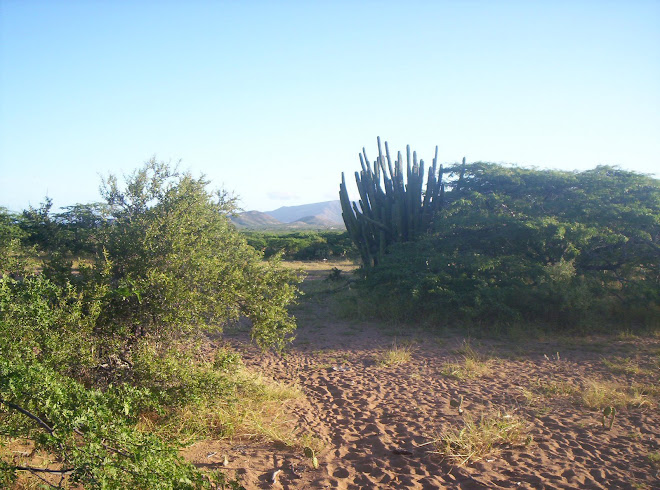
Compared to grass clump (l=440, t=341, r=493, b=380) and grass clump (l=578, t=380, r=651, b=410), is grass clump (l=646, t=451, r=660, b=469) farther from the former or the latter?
grass clump (l=440, t=341, r=493, b=380)

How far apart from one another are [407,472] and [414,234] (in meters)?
9.45

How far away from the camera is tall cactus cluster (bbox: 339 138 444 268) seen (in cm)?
1352

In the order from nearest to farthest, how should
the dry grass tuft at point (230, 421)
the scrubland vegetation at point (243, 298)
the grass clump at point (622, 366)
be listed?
the scrubland vegetation at point (243, 298) → the dry grass tuft at point (230, 421) → the grass clump at point (622, 366)

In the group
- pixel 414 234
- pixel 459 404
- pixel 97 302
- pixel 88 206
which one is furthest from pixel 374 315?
pixel 97 302

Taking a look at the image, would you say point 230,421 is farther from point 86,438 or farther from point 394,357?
point 394,357

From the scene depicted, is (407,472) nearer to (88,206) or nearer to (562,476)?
(562,476)

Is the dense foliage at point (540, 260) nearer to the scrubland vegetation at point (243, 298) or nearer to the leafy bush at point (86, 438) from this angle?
the scrubland vegetation at point (243, 298)

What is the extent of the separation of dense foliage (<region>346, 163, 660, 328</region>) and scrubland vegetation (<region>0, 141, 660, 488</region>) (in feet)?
0.14

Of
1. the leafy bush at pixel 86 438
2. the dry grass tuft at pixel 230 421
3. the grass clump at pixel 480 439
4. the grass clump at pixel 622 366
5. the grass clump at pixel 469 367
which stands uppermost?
the leafy bush at pixel 86 438

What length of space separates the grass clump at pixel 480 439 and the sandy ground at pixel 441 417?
65 mm

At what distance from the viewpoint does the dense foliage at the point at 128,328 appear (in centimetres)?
285

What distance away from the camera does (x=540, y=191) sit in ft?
41.3

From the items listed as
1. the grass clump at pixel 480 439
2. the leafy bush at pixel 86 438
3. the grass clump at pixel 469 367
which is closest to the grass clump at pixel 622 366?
the grass clump at pixel 469 367

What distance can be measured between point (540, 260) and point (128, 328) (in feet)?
29.9
